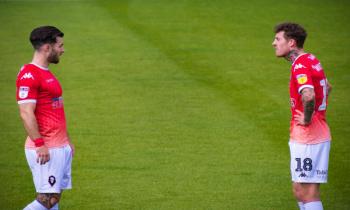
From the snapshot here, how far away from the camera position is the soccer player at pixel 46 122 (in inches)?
311

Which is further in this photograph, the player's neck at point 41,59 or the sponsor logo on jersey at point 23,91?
the player's neck at point 41,59

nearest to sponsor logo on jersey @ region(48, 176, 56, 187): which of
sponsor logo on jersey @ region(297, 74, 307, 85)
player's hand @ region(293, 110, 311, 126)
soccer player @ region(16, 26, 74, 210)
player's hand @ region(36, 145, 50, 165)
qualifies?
soccer player @ region(16, 26, 74, 210)

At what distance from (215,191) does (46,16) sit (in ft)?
33.8

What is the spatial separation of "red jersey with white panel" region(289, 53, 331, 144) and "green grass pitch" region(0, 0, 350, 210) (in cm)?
186

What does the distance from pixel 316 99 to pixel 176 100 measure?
6129 mm

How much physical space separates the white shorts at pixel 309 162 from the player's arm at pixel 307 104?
1.00 feet

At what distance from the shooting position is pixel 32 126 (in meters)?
7.77

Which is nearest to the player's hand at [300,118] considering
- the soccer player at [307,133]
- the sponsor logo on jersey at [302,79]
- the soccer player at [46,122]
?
the soccer player at [307,133]

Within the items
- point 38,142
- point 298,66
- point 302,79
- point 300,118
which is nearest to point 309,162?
point 300,118

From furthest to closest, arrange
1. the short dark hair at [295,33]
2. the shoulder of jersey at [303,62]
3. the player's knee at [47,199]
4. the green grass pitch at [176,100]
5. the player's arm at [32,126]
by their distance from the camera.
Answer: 1. the green grass pitch at [176,100]
2. the short dark hair at [295,33]
3. the player's knee at [47,199]
4. the shoulder of jersey at [303,62]
5. the player's arm at [32,126]

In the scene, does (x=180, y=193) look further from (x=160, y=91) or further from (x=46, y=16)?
(x=46, y=16)

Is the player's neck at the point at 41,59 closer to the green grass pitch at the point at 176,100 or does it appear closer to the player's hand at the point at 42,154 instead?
the player's hand at the point at 42,154

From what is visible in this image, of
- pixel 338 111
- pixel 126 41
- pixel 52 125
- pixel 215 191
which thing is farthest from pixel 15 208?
pixel 126 41

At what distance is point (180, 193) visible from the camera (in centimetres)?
1020
